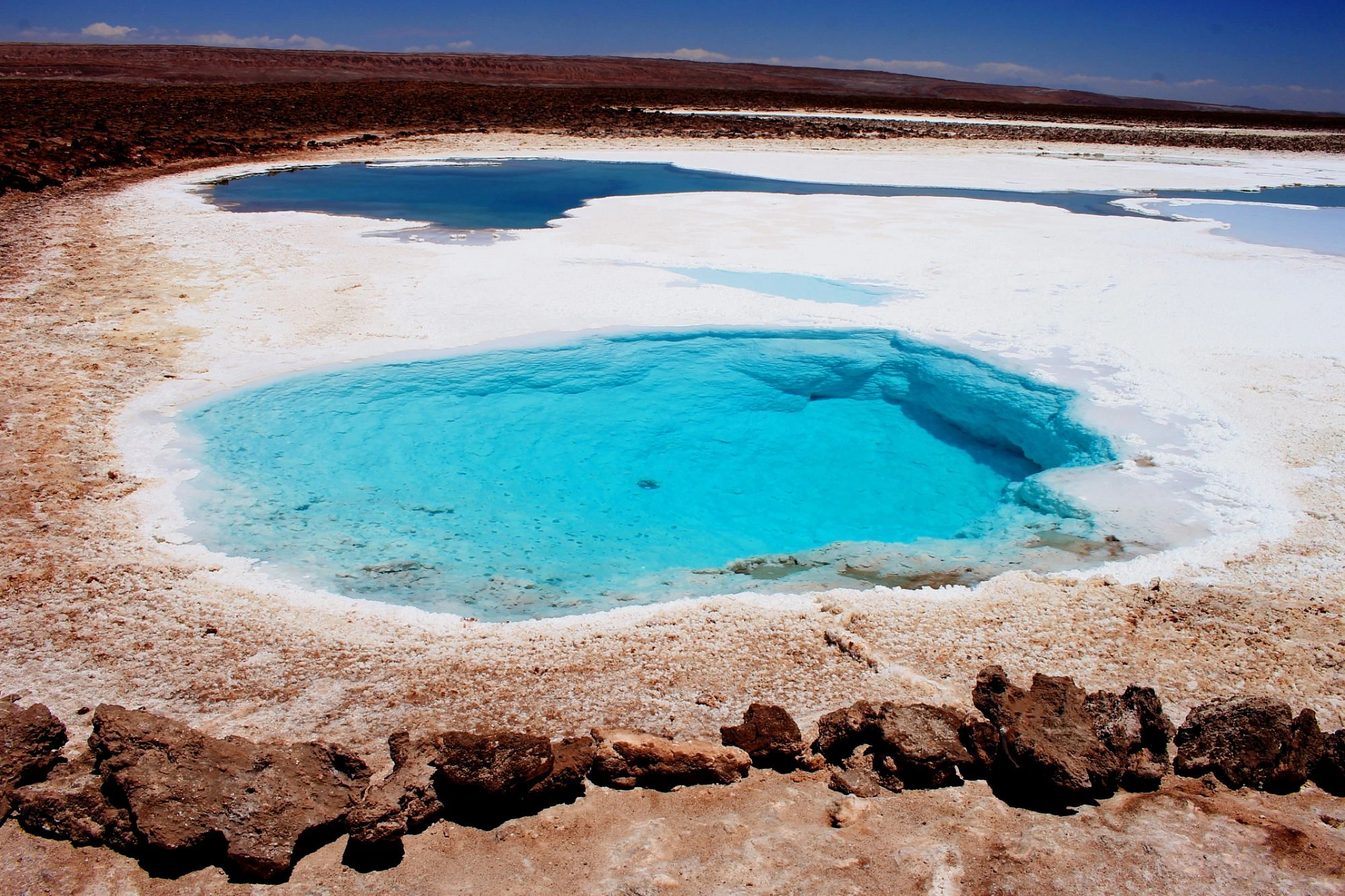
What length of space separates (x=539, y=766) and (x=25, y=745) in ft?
4.62

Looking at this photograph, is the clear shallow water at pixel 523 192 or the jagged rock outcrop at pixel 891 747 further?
the clear shallow water at pixel 523 192

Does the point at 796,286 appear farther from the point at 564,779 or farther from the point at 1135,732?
the point at 564,779

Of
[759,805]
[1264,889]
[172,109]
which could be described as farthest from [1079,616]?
[172,109]

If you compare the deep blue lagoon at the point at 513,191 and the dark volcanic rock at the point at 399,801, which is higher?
the deep blue lagoon at the point at 513,191

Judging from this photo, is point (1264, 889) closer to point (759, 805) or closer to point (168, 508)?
point (759, 805)

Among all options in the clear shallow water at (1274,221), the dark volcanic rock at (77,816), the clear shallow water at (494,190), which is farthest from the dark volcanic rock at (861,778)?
the clear shallow water at (1274,221)

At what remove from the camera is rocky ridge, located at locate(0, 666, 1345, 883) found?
2.05 m

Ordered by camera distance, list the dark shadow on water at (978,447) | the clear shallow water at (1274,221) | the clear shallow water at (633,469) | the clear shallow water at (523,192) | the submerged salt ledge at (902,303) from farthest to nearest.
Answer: the clear shallow water at (523,192) → the clear shallow water at (1274,221) → the dark shadow on water at (978,447) → the submerged salt ledge at (902,303) → the clear shallow water at (633,469)

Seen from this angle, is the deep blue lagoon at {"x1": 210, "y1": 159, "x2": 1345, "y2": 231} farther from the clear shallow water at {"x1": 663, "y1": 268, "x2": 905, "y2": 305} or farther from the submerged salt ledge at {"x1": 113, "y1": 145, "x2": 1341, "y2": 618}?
the clear shallow water at {"x1": 663, "y1": 268, "x2": 905, "y2": 305}

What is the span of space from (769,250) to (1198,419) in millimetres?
4960

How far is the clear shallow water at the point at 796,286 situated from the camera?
7047 millimetres

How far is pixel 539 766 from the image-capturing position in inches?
87.2

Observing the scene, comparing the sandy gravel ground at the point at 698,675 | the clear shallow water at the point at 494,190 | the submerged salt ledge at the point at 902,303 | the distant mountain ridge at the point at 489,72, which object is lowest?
the sandy gravel ground at the point at 698,675

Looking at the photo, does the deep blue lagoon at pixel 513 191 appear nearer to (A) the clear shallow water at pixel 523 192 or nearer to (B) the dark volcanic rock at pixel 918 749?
(A) the clear shallow water at pixel 523 192
